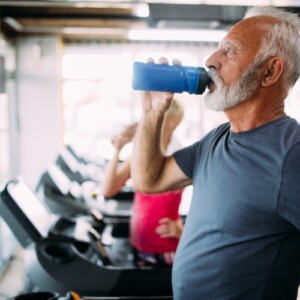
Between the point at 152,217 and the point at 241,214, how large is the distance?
3.50 feet

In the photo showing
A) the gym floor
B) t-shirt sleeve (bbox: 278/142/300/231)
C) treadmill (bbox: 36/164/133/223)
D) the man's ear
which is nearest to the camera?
t-shirt sleeve (bbox: 278/142/300/231)

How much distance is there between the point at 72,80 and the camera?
6809 millimetres

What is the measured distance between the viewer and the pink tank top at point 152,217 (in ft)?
6.79

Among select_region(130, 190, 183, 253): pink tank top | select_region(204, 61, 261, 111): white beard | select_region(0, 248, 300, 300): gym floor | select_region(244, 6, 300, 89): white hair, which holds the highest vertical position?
select_region(244, 6, 300, 89): white hair

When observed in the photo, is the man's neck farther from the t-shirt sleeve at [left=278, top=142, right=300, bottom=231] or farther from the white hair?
the t-shirt sleeve at [left=278, top=142, right=300, bottom=231]

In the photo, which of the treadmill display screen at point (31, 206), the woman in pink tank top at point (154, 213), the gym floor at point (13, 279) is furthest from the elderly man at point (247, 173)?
the gym floor at point (13, 279)

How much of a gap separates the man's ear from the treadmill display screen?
1.37m

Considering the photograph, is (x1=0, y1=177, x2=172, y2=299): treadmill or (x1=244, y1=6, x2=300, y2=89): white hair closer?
(x1=244, y1=6, x2=300, y2=89): white hair

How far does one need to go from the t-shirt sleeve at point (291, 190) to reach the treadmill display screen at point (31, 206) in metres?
1.43

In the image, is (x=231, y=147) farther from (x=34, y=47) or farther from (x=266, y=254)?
(x=34, y=47)

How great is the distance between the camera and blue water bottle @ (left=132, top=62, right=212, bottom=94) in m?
1.14

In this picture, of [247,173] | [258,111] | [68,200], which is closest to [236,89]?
[258,111]

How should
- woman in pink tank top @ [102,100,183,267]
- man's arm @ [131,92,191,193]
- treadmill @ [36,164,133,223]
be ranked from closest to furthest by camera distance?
man's arm @ [131,92,191,193]
woman in pink tank top @ [102,100,183,267]
treadmill @ [36,164,133,223]

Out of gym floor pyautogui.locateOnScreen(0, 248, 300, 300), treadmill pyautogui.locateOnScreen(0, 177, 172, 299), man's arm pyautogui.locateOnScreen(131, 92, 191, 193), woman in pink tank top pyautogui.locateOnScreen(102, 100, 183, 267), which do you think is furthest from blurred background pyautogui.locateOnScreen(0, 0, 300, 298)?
man's arm pyautogui.locateOnScreen(131, 92, 191, 193)
